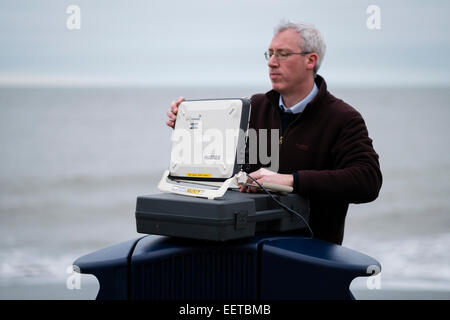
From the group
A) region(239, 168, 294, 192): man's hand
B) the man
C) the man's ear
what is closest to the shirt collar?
the man

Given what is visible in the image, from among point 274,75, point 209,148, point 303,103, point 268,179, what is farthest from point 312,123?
point 209,148

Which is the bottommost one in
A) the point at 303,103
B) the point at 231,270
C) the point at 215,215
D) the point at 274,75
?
the point at 231,270

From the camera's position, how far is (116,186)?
13.3 meters

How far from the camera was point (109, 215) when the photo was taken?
1112 centimetres

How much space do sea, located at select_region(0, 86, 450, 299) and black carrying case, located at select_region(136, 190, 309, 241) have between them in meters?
0.71

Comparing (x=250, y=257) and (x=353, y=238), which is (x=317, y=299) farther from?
(x=353, y=238)

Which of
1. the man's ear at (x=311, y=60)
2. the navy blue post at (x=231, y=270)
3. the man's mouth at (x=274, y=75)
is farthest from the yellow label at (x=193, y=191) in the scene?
the man's ear at (x=311, y=60)

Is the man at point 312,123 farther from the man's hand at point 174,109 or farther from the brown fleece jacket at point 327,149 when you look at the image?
the man's hand at point 174,109

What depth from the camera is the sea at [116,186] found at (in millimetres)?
6617

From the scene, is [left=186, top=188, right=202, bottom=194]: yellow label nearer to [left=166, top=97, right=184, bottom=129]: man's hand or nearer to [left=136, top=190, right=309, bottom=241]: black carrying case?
[left=136, top=190, right=309, bottom=241]: black carrying case

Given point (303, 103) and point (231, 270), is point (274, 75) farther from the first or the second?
point (231, 270)

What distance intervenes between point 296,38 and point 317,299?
1.02m

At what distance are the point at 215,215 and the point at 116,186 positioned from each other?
1199 centimetres
